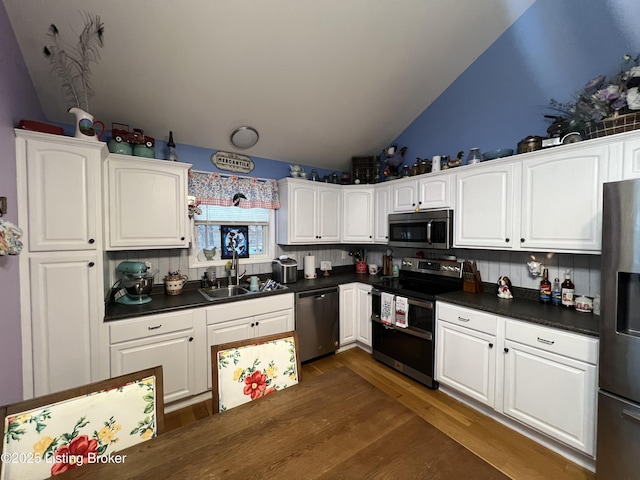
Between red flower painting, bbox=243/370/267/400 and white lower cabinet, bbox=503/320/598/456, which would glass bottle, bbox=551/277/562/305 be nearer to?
white lower cabinet, bbox=503/320/598/456

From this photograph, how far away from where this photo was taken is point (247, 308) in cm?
241

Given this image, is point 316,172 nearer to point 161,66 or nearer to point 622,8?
point 161,66

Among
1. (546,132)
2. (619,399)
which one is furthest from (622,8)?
(619,399)

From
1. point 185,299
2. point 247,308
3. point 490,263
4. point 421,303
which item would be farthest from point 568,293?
point 185,299

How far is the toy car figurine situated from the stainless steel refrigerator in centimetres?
314

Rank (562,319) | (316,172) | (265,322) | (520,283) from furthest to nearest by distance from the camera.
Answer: (316,172) < (265,322) < (520,283) < (562,319)

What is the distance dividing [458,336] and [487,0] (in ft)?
8.93

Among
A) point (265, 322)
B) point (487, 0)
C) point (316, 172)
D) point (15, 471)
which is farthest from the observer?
point (316, 172)

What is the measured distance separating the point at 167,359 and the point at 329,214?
2227 millimetres

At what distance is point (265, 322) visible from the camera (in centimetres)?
252

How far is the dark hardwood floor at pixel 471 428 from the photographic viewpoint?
1608 millimetres

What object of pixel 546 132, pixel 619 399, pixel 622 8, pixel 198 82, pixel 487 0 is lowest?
pixel 619 399

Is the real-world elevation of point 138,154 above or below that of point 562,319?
above

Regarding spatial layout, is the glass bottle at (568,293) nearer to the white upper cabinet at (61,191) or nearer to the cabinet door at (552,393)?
the cabinet door at (552,393)
